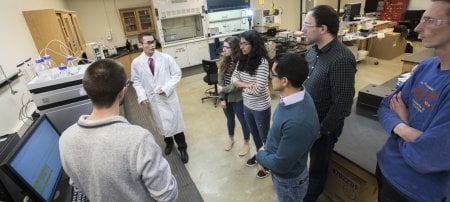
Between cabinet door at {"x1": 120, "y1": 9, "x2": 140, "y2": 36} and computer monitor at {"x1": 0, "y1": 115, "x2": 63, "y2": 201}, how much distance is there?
16.9 ft

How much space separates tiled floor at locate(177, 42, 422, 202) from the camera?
7.43 ft

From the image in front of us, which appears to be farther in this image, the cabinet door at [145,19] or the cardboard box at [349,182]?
the cabinet door at [145,19]

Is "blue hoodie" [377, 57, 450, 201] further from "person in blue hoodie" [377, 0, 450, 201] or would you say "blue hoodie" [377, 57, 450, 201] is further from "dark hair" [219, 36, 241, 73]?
"dark hair" [219, 36, 241, 73]

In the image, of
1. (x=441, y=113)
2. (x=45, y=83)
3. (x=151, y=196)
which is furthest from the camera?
(x=45, y=83)

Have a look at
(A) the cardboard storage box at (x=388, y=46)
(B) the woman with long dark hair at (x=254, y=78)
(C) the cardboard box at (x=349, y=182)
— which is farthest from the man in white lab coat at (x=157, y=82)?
(A) the cardboard storage box at (x=388, y=46)

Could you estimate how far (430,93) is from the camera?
0.97 metres

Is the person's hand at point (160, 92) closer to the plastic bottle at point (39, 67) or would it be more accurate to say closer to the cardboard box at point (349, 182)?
the plastic bottle at point (39, 67)

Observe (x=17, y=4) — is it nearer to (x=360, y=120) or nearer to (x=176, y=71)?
(x=176, y=71)

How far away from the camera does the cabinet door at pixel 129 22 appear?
5827 mm

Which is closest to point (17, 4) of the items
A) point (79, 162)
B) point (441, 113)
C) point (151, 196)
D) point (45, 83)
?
point (45, 83)

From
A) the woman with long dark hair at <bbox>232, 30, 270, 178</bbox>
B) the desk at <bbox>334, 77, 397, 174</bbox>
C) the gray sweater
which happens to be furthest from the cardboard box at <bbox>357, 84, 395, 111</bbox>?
the gray sweater

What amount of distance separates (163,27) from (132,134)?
18.9ft

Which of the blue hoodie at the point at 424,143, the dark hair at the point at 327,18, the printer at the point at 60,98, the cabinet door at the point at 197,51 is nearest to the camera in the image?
the blue hoodie at the point at 424,143

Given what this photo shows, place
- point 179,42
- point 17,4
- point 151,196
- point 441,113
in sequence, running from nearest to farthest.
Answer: point 441,113
point 151,196
point 17,4
point 179,42
